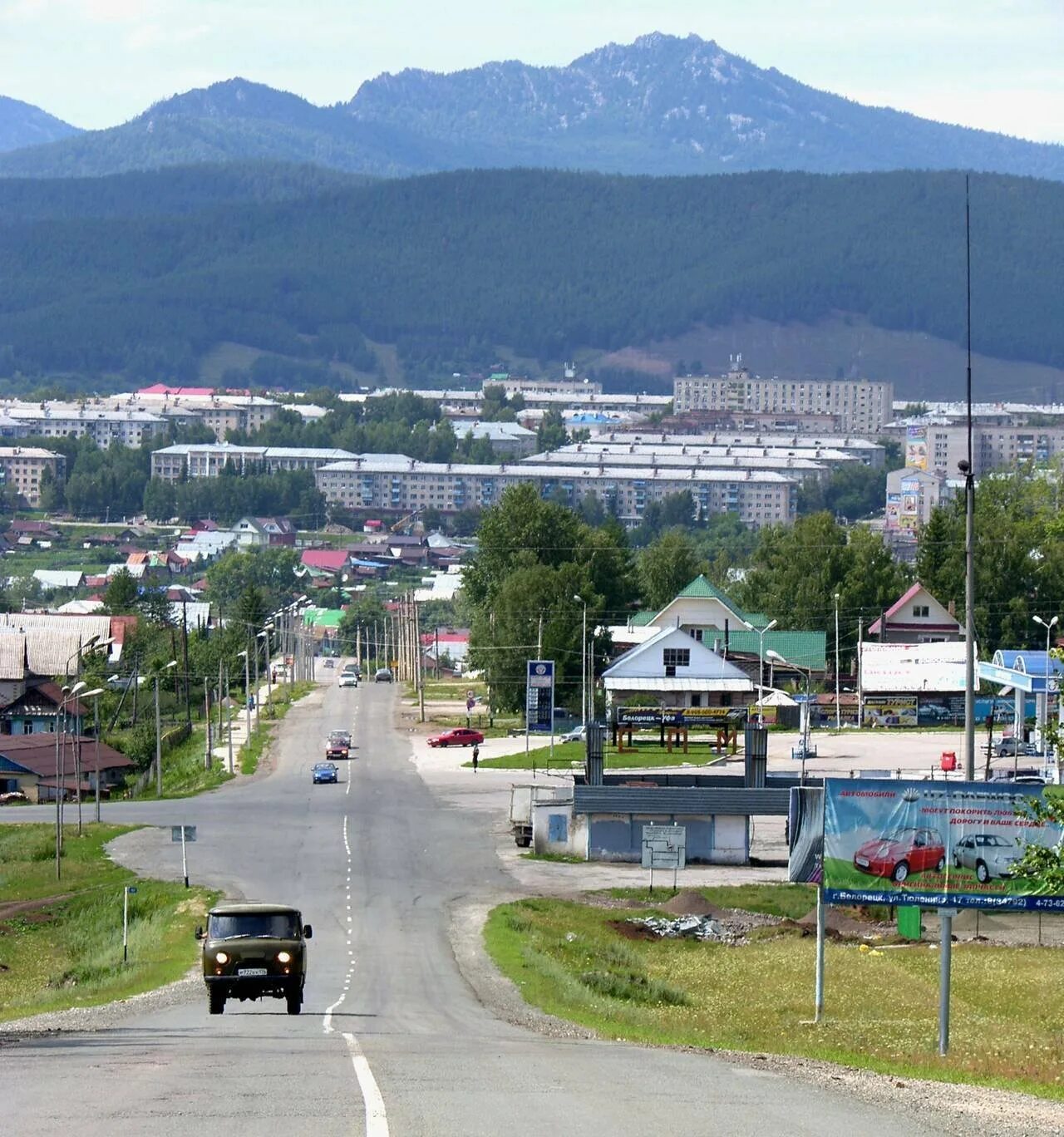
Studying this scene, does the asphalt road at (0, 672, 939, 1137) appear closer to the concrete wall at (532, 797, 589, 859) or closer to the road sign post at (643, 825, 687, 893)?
the road sign post at (643, 825, 687, 893)

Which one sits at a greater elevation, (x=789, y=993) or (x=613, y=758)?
(x=789, y=993)

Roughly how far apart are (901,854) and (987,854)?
109cm

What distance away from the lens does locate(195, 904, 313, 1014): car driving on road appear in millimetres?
31625

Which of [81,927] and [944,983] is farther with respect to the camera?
[81,927]

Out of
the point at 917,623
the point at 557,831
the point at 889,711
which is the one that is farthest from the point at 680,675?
the point at 557,831

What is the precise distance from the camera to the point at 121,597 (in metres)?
158

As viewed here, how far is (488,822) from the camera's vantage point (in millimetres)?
65312

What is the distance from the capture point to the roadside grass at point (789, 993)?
92.5ft

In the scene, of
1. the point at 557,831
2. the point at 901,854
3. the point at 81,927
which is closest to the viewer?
the point at 901,854

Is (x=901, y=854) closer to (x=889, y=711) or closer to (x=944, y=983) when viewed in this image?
(x=944, y=983)

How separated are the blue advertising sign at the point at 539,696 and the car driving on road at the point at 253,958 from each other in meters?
51.6

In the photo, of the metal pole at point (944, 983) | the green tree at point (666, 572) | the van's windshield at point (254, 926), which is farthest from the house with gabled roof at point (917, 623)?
the metal pole at point (944, 983)

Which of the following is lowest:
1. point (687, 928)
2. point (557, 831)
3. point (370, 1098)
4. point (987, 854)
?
point (687, 928)

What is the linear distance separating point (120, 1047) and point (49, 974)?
18.1m
